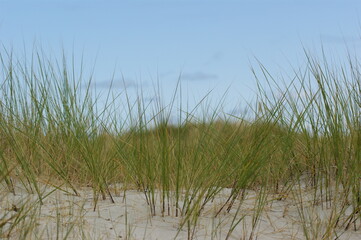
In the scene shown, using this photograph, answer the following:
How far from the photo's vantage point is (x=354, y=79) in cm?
291

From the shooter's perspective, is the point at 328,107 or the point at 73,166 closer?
the point at 328,107

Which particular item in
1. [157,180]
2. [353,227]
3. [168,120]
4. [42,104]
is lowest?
[353,227]

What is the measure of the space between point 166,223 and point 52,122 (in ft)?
4.21

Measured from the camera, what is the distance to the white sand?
2.13m

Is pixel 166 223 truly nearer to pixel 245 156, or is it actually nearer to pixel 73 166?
pixel 245 156

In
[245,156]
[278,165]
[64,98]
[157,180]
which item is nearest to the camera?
[245,156]

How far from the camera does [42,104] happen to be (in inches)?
128

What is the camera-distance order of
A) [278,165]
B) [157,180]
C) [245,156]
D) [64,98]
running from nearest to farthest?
[245,156] < [157,180] < [278,165] < [64,98]

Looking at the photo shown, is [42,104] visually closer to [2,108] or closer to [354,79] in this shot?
[2,108]

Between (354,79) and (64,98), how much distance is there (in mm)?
1809

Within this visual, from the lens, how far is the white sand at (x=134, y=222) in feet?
7.00

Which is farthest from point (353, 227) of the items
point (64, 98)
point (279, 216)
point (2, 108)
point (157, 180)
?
point (2, 108)

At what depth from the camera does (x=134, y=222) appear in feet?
7.55

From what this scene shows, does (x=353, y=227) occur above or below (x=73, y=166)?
below
